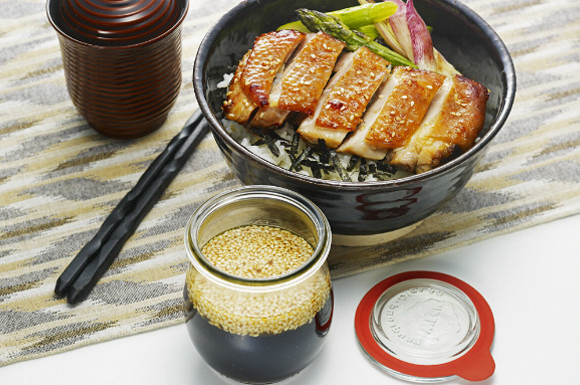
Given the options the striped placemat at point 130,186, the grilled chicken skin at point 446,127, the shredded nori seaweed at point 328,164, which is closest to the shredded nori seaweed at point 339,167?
the shredded nori seaweed at point 328,164

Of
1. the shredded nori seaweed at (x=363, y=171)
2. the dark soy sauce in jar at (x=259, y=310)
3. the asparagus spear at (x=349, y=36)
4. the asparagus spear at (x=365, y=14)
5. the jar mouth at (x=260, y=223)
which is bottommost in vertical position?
the dark soy sauce in jar at (x=259, y=310)

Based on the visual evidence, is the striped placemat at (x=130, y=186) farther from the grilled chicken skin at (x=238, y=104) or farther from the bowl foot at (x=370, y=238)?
the grilled chicken skin at (x=238, y=104)

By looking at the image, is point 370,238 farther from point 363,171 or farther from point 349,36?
point 349,36

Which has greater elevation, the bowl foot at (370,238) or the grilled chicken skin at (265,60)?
the grilled chicken skin at (265,60)

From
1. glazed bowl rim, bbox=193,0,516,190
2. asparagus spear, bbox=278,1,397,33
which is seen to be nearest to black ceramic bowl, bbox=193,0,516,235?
glazed bowl rim, bbox=193,0,516,190

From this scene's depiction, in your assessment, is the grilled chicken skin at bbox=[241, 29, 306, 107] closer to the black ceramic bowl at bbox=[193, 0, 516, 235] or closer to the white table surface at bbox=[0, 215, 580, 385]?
the black ceramic bowl at bbox=[193, 0, 516, 235]

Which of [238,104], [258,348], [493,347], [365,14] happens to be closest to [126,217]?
[238,104]
